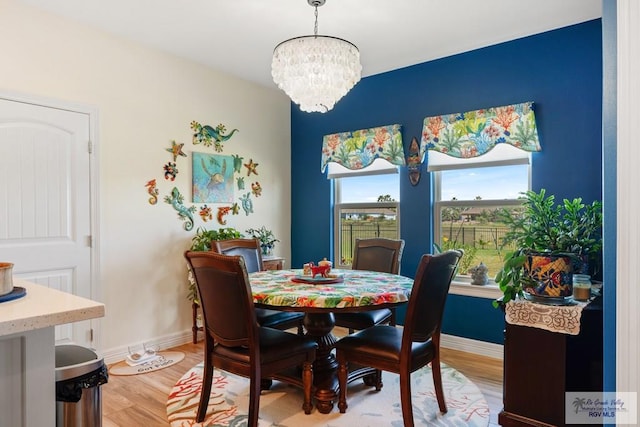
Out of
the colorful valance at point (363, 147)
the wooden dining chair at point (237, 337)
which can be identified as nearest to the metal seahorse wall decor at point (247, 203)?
the colorful valance at point (363, 147)

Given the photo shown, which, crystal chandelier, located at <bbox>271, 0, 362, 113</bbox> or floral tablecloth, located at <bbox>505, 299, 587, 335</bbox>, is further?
crystal chandelier, located at <bbox>271, 0, 362, 113</bbox>

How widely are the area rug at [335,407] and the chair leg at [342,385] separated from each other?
0.14ft

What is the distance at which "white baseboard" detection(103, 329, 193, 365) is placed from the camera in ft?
10.9

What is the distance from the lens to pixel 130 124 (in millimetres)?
3471

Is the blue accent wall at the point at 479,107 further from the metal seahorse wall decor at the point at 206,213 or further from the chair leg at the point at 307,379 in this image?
the chair leg at the point at 307,379

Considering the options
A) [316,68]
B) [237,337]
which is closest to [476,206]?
[316,68]

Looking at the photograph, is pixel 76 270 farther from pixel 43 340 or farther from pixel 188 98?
pixel 43 340

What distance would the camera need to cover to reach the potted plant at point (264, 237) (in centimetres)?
435

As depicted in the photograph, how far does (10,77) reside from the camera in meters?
2.83

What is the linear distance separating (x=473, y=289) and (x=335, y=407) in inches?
66.8

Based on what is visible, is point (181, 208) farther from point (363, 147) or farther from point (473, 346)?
point (473, 346)

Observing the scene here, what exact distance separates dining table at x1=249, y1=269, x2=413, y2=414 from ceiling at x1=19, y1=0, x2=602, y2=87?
1.85 m

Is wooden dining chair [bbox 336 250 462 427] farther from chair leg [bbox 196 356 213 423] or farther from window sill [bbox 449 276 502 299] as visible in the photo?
window sill [bbox 449 276 502 299]

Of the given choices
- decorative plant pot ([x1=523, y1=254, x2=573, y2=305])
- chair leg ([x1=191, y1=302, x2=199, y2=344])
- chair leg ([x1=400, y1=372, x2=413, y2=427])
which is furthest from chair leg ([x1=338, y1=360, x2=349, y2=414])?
chair leg ([x1=191, y1=302, x2=199, y2=344])
